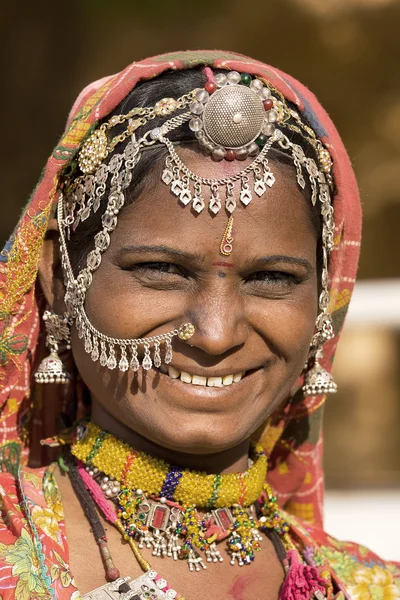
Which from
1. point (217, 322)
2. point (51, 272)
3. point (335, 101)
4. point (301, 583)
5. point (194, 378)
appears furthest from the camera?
point (335, 101)

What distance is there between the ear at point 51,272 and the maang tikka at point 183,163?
0.07 metres

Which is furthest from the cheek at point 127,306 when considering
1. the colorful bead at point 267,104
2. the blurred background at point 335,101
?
the blurred background at point 335,101

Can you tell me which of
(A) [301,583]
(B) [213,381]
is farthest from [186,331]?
(A) [301,583]

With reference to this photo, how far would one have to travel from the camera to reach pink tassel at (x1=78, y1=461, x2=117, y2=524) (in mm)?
2143

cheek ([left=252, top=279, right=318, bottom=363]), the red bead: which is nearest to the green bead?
the red bead

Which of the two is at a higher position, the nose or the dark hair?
the dark hair

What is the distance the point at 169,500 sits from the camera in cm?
217

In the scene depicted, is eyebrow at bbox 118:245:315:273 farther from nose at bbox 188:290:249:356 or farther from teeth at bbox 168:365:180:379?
teeth at bbox 168:365:180:379

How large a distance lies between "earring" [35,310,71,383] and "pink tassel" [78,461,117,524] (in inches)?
9.6

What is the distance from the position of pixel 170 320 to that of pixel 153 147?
400 mm

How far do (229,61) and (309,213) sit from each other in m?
0.42

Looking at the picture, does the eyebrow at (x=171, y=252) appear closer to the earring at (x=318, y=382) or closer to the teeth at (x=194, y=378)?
the teeth at (x=194, y=378)

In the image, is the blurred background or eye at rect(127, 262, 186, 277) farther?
the blurred background

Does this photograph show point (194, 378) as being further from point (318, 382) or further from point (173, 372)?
point (318, 382)
